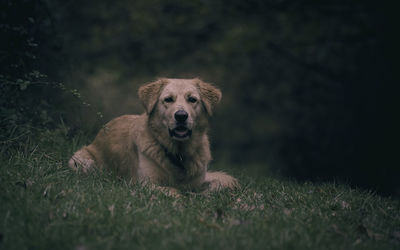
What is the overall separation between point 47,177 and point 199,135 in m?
1.87

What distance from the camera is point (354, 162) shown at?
821cm

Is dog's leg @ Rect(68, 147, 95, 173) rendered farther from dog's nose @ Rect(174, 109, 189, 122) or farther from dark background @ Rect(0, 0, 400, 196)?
dog's nose @ Rect(174, 109, 189, 122)

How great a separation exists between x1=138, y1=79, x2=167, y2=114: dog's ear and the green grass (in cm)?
102

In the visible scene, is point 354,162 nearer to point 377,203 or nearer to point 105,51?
point 377,203

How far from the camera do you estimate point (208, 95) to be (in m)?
5.12

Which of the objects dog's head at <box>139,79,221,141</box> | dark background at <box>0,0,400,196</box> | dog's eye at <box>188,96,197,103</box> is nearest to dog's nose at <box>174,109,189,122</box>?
dog's head at <box>139,79,221,141</box>

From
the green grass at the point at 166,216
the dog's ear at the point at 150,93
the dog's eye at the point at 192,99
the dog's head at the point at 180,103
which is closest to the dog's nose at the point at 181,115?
the dog's head at the point at 180,103

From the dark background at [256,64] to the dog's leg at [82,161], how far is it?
479 millimetres

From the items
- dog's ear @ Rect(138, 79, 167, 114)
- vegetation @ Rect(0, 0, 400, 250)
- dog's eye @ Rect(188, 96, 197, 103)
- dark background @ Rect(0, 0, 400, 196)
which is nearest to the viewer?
vegetation @ Rect(0, 0, 400, 250)

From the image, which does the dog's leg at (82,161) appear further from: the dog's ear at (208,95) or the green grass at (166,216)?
the dog's ear at (208,95)

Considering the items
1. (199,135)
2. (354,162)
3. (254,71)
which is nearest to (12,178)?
(199,135)

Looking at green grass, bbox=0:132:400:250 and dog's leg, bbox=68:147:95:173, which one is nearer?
green grass, bbox=0:132:400:250

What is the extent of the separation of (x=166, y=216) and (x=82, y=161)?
6.53 ft

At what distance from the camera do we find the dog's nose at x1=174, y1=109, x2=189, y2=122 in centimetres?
458
